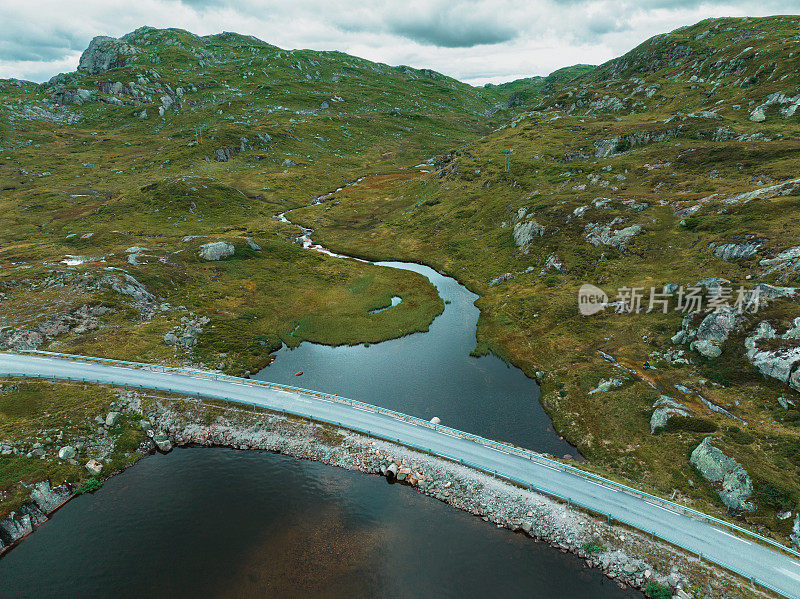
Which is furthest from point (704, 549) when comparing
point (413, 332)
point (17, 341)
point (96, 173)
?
point (96, 173)

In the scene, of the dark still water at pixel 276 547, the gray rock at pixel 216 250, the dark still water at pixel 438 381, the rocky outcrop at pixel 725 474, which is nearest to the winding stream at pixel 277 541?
the dark still water at pixel 276 547

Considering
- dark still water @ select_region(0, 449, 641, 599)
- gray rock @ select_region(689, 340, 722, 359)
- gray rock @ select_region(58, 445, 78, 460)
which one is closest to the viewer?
dark still water @ select_region(0, 449, 641, 599)

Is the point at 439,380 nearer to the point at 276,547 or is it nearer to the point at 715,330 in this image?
the point at 276,547

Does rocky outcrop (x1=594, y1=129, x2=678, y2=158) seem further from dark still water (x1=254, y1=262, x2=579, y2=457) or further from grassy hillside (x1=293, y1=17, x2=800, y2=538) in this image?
dark still water (x1=254, y1=262, x2=579, y2=457)

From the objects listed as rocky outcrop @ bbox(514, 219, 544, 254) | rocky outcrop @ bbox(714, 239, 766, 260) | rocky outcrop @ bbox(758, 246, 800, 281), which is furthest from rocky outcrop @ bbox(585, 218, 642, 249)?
rocky outcrop @ bbox(758, 246, 800, 281)

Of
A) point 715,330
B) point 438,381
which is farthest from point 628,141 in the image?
point 438,381

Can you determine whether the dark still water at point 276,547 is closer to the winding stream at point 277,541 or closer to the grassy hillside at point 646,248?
the winding stream at point 277,541
